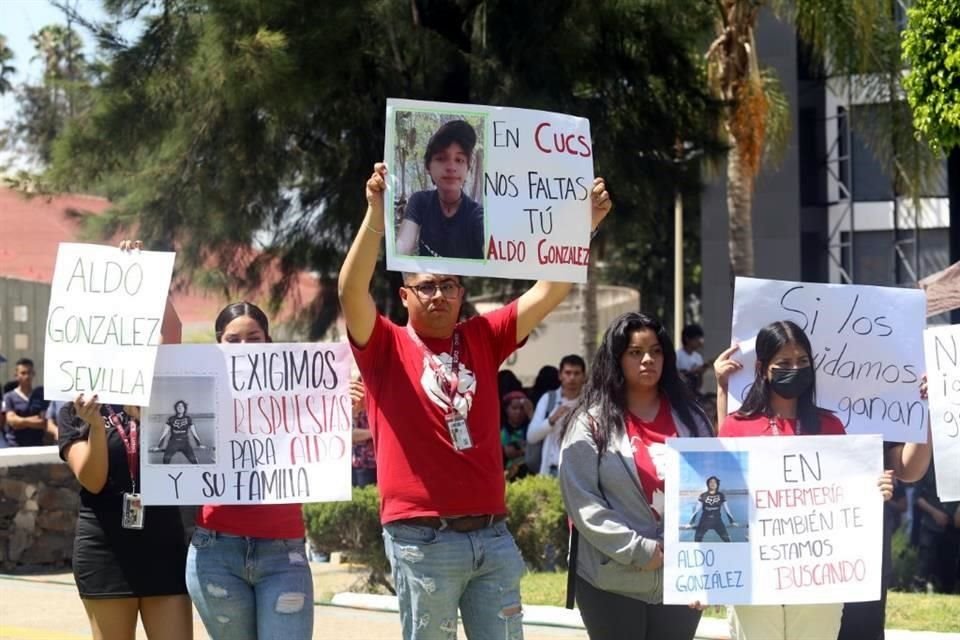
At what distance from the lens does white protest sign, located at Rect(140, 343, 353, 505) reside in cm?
556

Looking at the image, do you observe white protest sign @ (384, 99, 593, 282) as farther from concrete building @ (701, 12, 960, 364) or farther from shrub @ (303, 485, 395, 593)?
→ concrete building @ (701, 12, 960, 364)

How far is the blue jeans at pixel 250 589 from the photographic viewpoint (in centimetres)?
536

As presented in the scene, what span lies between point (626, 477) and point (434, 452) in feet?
2.46

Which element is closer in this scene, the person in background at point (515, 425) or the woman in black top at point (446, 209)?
the woman in black top at point (446, 209)

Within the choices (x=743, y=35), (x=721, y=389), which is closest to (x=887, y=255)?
(x=743, y=35)

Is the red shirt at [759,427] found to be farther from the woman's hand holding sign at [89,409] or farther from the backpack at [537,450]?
the backpack at [537,450]

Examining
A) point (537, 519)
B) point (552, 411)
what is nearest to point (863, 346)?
point (537, 519)

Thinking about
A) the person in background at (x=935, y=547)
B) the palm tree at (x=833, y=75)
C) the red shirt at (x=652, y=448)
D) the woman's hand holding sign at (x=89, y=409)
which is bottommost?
the person in background at (x=935, y=547)

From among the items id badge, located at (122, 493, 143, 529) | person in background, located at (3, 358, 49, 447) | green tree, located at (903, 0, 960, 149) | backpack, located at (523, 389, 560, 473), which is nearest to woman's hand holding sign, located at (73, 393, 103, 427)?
id badge, located at (122, 493, 143, 529)

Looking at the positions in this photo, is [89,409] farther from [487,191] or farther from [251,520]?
[487,191]

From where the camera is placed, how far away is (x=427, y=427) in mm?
5156

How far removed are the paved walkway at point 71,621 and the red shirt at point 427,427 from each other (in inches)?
157

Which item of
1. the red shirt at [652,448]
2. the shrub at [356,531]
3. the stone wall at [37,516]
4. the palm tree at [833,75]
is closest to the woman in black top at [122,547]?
the red shirt at [652,448]

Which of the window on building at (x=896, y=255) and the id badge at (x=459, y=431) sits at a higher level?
the window on building at (x=896, y=255)
